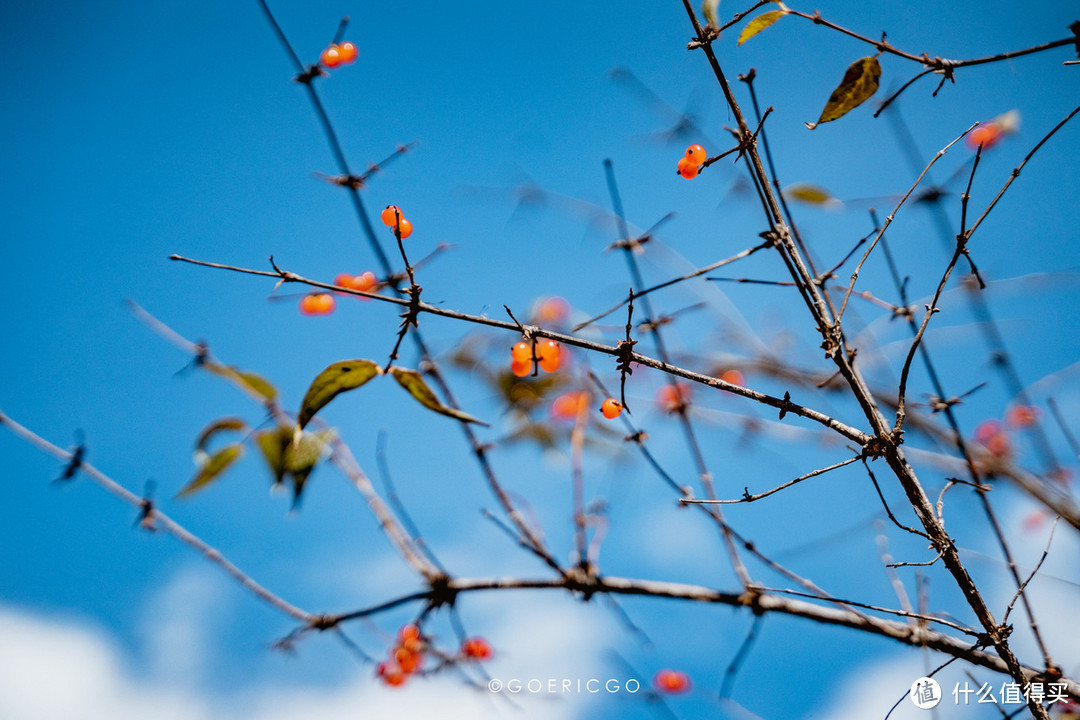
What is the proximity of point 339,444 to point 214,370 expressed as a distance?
16.7 inches

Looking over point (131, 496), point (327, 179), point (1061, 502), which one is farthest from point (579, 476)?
point (1061, 502)

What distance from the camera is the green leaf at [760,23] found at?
1066 mm

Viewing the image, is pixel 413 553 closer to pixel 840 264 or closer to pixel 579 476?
pixel 579 476

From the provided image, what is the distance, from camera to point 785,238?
96 cm

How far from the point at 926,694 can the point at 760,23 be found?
4.86ft

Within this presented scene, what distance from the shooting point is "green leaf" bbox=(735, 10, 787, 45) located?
107 centimetres

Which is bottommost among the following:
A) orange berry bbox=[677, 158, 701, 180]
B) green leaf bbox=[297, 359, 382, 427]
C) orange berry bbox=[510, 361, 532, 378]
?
green leaf bbox=[297, 359, 382, 427]

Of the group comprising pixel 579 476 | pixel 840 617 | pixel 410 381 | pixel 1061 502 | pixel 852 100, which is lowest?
pixel 840 617

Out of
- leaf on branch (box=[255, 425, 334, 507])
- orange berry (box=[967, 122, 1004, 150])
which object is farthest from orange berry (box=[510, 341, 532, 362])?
orange berry (box=[967, 122, 1004, 150])

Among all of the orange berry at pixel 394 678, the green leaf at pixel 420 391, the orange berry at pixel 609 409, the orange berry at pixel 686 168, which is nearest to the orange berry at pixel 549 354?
the orange berry at pixel 609 409

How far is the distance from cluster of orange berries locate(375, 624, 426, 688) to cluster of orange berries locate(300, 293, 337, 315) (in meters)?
1.03

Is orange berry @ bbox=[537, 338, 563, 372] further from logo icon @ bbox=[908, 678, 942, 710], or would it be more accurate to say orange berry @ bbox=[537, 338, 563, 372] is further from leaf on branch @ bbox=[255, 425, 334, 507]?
logo icon @ bbox=[908, 678, 942, 710]

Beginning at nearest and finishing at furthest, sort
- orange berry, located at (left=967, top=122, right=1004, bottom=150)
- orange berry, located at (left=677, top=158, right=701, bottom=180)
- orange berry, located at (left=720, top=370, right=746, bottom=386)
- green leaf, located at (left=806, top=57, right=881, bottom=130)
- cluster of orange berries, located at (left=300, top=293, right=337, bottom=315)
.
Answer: green leaf, located at (left=806, top=57, right=881, bottom=130)
orange berry, located at (left=677, top=158, right=701, bottom=180)
cluster of orange berries, located at (left=300, top=293, right=337, bottom=315)
orange berry, located at (left=967, top=122, right=1004, bottom=150)
orange berry, located at (left=720, top=370, right=746, bottom=386)

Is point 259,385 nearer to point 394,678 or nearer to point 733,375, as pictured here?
point 394,678
